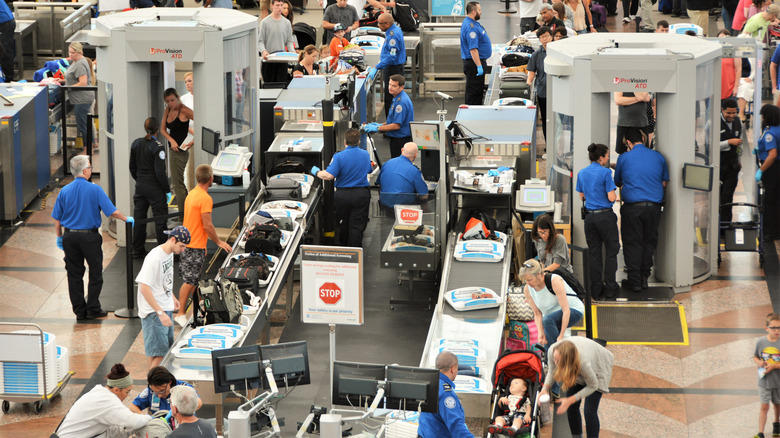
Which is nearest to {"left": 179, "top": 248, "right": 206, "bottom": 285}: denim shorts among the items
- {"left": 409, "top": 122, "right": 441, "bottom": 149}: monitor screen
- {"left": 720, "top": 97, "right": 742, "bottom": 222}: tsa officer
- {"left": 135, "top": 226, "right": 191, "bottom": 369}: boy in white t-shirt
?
{"left": 135, "top": 226, "right": 191, "bottom": 369}: boy in white t-shirt

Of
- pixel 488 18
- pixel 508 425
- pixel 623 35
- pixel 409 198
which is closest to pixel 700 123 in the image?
pixel 623 35

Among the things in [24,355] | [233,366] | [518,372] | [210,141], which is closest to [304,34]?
[210,141]

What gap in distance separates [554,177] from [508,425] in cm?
549

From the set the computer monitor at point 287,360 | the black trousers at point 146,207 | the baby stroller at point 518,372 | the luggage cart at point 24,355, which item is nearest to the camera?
the computer monitor at point 287,360

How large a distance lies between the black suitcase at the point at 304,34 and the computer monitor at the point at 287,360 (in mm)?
14826

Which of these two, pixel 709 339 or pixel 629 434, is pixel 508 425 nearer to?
pixel 629 434

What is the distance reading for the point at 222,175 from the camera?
1556 centimetres

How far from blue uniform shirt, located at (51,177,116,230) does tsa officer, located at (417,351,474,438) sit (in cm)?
526

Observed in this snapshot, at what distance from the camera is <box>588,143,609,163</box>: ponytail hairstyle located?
13.8 m

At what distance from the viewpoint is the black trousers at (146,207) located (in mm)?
15273

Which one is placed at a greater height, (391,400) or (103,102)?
(103,102)

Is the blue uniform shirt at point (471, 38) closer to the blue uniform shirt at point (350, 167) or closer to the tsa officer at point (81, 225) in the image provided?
the blue uniform shirt at point (350, 167)

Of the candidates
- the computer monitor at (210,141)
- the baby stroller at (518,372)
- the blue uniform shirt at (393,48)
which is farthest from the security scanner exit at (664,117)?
the blue uniform shirt at (393,48)

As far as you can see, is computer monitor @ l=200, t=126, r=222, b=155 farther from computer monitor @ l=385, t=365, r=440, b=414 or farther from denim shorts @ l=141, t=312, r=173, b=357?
computer monitor @ l=385, t=365, r=440, b=414
